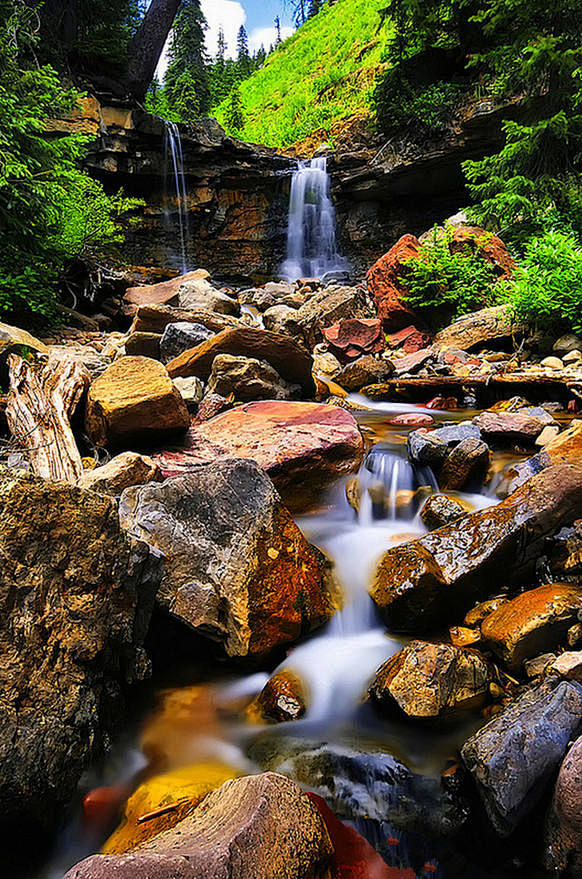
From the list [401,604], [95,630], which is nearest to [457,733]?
[401,604]

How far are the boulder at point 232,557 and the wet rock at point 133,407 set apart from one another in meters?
1.08

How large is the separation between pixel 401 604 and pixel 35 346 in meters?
4.60

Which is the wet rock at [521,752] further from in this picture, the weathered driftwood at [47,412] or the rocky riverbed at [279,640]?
the weathered driftwood at [47,412]

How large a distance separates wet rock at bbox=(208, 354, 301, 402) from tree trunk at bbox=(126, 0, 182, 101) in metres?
15.6

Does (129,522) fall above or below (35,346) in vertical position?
below

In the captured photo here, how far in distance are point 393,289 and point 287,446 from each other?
23.4ft

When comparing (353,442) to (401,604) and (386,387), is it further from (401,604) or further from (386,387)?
(386,387)

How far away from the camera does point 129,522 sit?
2.71m

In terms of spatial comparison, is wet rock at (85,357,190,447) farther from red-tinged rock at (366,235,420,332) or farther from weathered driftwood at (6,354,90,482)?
red-tinged rock at (366,235,420,332)

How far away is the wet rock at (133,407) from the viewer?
3.85 meters

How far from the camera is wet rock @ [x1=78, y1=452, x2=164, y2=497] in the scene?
3109 mm

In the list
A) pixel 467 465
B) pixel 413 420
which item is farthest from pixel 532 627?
pixel 413 420

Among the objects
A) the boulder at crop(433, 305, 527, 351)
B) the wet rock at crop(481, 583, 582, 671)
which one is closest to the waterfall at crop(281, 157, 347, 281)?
the boulder at crop(433, 305, 527, 351)

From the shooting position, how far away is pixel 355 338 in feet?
29.8
